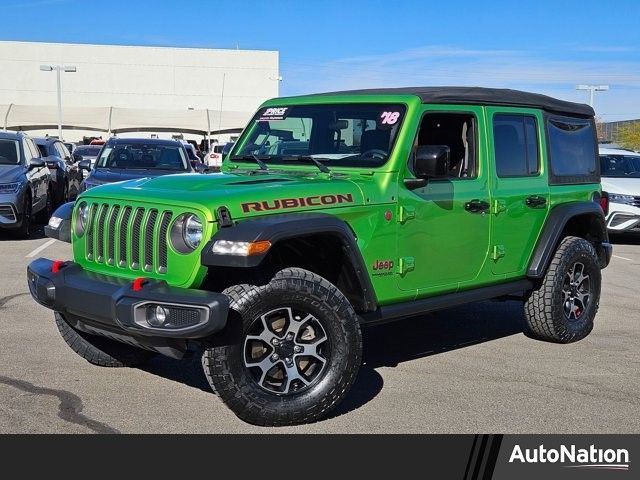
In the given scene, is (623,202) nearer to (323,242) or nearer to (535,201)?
(535,201)

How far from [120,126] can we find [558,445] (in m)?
52.0

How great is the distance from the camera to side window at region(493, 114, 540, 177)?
6.32 meters

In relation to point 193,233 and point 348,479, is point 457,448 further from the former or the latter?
point 193,233

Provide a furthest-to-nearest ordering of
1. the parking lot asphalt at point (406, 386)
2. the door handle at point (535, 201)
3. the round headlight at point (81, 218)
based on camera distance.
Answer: the door handle at point (535, 201)
the round headlight at point (81, 218)
the parking lot asphalt at point (406, 386)

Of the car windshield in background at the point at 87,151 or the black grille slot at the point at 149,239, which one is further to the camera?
the car windshield in background at the point at 87,151

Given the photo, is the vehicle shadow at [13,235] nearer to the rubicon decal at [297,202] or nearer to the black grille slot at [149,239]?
the black grille slot at [149,239]

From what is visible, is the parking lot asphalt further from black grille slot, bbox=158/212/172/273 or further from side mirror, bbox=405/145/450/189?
side mirror, bbox=405/145/450/189

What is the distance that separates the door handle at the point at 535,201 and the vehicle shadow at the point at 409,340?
1.24 meters

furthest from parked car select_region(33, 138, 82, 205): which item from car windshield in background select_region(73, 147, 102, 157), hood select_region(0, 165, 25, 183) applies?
car windshield in background select_region(73, 147, 102, 157)

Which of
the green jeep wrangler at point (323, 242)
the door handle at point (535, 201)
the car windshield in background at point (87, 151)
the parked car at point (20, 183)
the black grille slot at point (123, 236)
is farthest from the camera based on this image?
the car windshield in background at point (87, 151)

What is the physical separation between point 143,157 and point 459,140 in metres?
8.44

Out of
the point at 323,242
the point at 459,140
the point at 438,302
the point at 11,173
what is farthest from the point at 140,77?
the point at 323,242

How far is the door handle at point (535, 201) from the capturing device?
6.48m

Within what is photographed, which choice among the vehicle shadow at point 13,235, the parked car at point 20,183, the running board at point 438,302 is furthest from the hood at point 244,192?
the vehicle shadow at point 13,235
